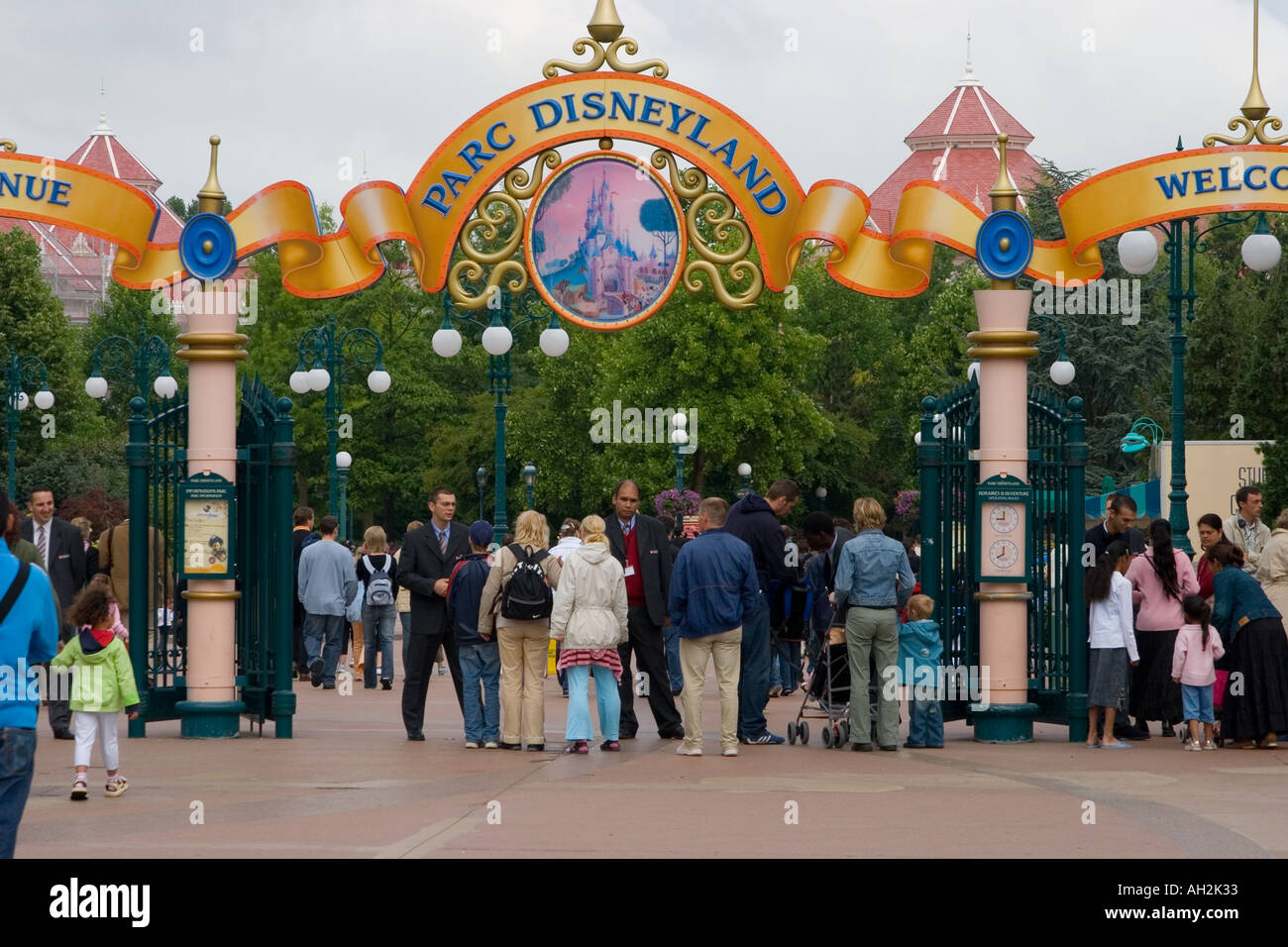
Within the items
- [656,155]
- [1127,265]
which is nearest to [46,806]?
[656,155]

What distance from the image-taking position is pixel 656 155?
15.6m

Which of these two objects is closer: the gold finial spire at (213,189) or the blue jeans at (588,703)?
the blue jeans at (588,703)

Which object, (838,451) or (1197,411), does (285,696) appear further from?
(838,451)

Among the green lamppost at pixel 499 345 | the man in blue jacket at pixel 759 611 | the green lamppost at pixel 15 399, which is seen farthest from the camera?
the green lamppost at pixel 15 399

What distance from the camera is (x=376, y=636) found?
21.3 m

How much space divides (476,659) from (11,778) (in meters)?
7.03

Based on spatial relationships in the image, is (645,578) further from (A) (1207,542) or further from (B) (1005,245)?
(A) (1207,542)

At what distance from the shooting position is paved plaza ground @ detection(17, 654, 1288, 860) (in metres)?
9.40

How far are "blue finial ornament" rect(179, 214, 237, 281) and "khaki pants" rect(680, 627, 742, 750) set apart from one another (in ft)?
15.6

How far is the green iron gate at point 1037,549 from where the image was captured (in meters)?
14.9

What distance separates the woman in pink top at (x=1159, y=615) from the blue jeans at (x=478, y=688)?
512cm

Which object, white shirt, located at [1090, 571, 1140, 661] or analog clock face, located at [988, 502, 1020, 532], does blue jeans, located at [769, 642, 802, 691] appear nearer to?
analog clock face, located at [988, 502, 1020, 532]

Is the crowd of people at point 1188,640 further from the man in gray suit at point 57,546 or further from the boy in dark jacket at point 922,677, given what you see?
the man in gray suit at point 57,546

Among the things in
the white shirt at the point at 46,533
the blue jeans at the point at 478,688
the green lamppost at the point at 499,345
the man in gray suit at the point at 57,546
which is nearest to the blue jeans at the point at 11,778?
the blue jeans at the point at 478,688
